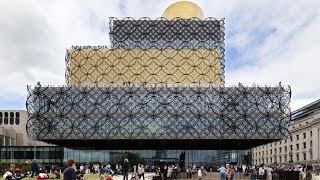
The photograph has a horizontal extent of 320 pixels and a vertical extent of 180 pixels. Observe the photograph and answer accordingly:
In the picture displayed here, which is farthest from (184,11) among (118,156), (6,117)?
(6,117)

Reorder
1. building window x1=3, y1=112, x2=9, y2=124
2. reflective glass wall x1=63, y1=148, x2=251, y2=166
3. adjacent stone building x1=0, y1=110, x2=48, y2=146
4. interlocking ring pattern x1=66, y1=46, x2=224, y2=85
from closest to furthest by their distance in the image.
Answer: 1. interlocking ring pattern x1=66, y1=46, x2=224, y2=85
2. reflective glass wall x1=63, y1=148, x2=251, y2=166
3. adjacent stone building x1=0, y1=110, x2=48, y2=146
4. building window x1=3, y1=112, x2=9, y2=124

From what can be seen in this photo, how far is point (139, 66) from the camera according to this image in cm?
8906

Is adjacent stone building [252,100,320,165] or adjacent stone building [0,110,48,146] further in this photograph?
adjacent stone building [0,110,48,146]

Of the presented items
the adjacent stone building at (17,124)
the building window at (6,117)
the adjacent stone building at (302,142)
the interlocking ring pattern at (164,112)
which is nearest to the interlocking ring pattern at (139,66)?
the interlocking ring pattern at (164,112)

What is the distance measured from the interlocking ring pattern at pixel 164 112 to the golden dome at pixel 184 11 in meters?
22.4

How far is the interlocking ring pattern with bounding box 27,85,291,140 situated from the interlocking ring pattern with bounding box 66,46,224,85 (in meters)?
7.97

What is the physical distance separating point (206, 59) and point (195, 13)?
507 inches

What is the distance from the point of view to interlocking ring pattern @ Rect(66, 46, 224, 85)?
88.3 m

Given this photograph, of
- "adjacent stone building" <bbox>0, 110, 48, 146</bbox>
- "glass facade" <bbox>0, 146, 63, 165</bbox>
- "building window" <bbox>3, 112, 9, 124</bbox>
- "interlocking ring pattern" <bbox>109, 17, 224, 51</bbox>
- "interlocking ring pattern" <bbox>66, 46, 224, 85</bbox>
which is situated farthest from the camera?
"building window" <bbox>3, 112, 9, 124</bbox>

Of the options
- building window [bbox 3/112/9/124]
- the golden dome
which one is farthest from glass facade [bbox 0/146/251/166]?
the golden dome

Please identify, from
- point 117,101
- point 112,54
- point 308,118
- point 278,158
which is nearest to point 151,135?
point 117,101

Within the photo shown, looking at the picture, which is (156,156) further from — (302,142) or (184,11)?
(302,142)

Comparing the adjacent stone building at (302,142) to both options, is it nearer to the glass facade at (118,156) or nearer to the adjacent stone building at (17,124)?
the glass facade at (118,156)

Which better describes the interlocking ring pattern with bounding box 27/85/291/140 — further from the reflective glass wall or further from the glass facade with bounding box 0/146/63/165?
the glass facade with bounding box 0/146/63/165
